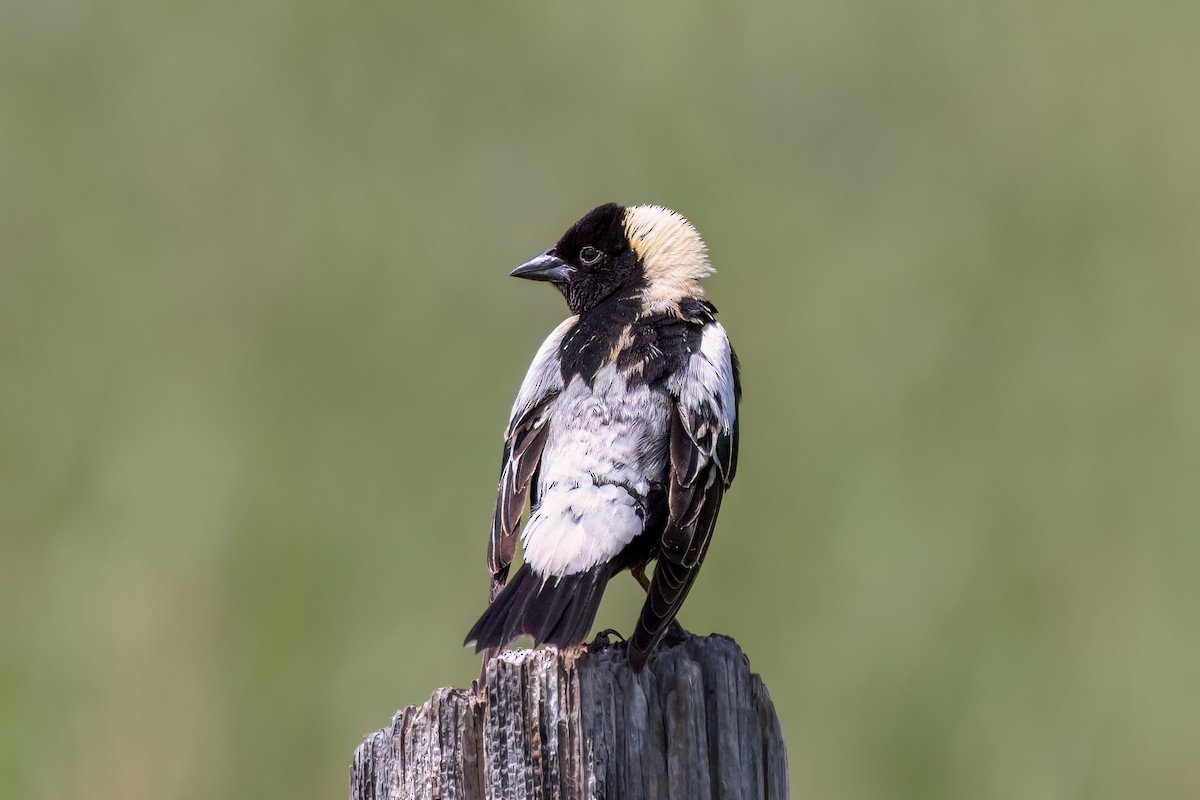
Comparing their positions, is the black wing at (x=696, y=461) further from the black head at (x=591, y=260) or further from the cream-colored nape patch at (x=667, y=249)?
the black head at (x=591, y=260)

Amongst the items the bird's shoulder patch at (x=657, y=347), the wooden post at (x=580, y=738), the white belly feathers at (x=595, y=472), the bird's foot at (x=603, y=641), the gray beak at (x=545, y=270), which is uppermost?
the gray beak at (x=545, y=270)

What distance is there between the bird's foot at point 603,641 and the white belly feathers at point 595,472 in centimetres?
14

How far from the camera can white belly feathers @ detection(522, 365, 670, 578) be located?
9.46ft

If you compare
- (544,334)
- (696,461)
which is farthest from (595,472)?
(544,334)

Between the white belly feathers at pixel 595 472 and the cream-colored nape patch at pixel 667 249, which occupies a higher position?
Result: the cream-colored nape patch at pixel 667 249

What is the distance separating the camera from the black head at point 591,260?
4039 millimetres

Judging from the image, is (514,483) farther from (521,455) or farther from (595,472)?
(595,472)

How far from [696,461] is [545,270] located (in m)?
1.14

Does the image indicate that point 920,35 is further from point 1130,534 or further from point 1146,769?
point 1146,769

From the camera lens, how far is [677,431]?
314 cm

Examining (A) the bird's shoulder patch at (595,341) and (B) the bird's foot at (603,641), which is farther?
(A) the bird's shoulder patch at (595,341)

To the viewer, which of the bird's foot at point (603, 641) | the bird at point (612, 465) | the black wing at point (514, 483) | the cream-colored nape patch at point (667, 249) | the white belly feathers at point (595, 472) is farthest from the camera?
the cream-colored nape patch at point (667, 249)

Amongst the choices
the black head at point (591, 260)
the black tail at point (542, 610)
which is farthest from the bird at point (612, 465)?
the black head at point (591, 260)

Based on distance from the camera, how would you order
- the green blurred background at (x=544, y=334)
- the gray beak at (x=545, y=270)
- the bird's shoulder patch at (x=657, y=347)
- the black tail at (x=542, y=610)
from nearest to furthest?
the black tail at (x=542, y=610)
the bird's shoulder patch at (x=657, y=347)
the gray beak at (x=545, y=270)
the green blurred background at (x=544, y=334)
